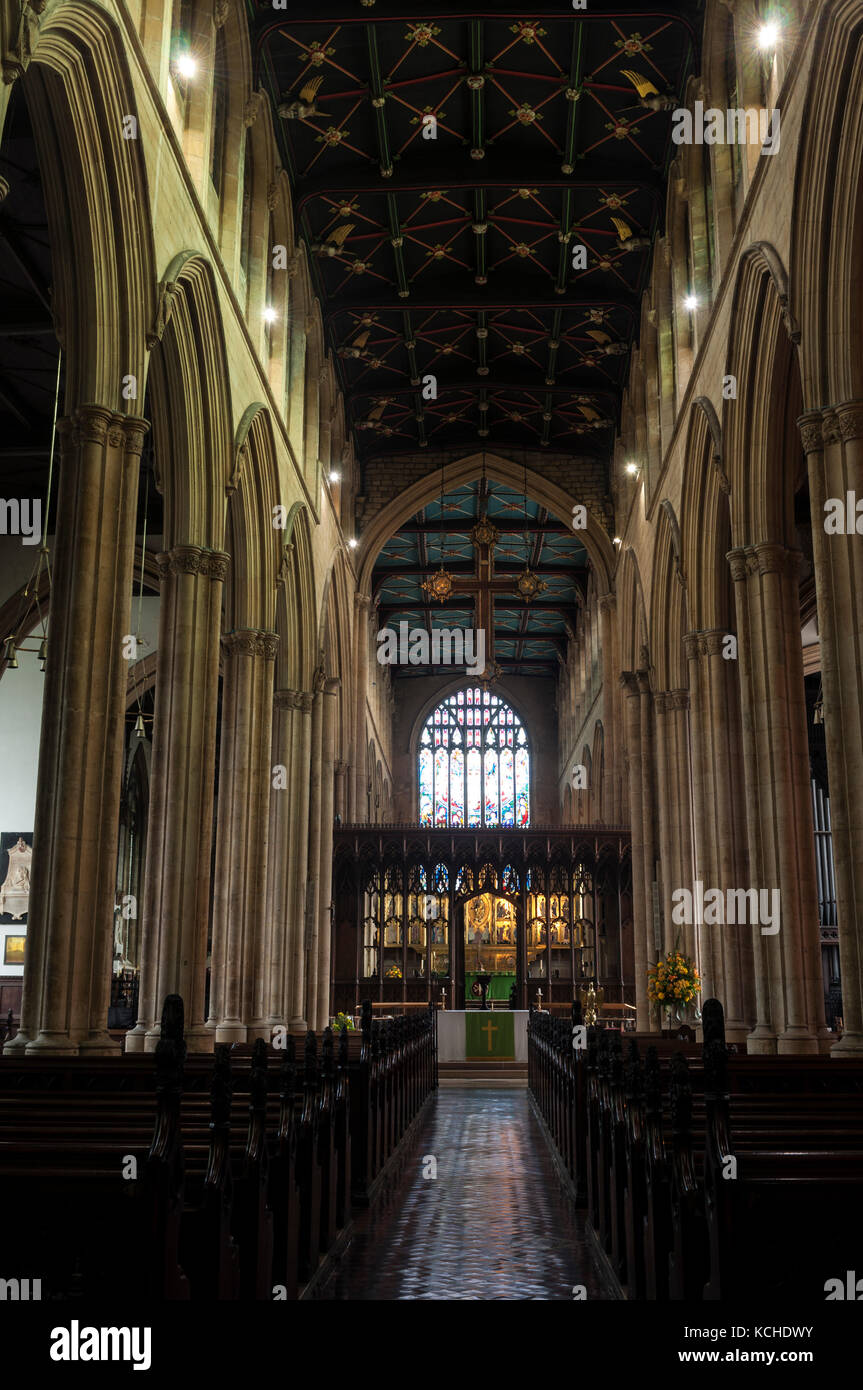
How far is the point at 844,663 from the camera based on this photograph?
916 centimetres

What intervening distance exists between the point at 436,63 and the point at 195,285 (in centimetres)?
509

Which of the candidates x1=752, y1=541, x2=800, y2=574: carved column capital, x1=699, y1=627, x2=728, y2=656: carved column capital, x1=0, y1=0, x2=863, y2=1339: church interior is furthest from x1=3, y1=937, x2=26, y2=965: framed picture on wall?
x1=752, y1=541, x2=800, y2=574: carved column capital

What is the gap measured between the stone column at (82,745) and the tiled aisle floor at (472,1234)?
2496 millimetres

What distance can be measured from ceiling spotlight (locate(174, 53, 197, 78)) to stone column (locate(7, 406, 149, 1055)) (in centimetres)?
411

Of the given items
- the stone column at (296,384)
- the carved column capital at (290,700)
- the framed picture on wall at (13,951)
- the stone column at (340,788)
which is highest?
the stone column at (296,384)

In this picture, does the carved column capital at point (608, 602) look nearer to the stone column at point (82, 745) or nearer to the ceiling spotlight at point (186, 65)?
the ceiling spotlight at point (186, 65)

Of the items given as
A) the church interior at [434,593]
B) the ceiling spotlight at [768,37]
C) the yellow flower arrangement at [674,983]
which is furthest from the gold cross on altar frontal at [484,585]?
the ceiling spotlight at [768,37]

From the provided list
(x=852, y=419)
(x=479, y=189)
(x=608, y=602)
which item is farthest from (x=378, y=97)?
(x=608, y=602)

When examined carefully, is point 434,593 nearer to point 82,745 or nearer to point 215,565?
point 215,565

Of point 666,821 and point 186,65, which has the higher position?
point 186,65

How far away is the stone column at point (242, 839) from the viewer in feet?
45.1

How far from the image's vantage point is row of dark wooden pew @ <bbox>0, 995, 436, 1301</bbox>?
9.42ft

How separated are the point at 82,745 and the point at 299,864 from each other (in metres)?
9.00

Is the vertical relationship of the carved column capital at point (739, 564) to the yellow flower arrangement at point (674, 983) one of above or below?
above
